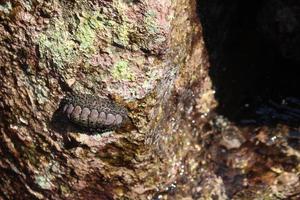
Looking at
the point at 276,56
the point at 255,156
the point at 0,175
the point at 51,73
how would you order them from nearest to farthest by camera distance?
the point at 51,73 → the point at 0,175 → the point at 255,156 → the point at 276,56

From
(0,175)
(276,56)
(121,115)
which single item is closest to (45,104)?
(121,115)

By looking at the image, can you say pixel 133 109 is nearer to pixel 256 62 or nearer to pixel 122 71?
pixel 122 71

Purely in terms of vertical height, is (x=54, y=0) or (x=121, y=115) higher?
(x=54, y=0)

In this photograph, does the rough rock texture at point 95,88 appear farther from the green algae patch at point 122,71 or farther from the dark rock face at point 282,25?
the dark rock face at point 282,25

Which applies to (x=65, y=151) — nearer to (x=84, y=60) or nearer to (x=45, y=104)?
(x=45, y=104)

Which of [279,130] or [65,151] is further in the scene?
[279,130]

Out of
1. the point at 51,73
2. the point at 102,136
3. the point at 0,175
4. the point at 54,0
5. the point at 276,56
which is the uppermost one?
the point at 276,56
